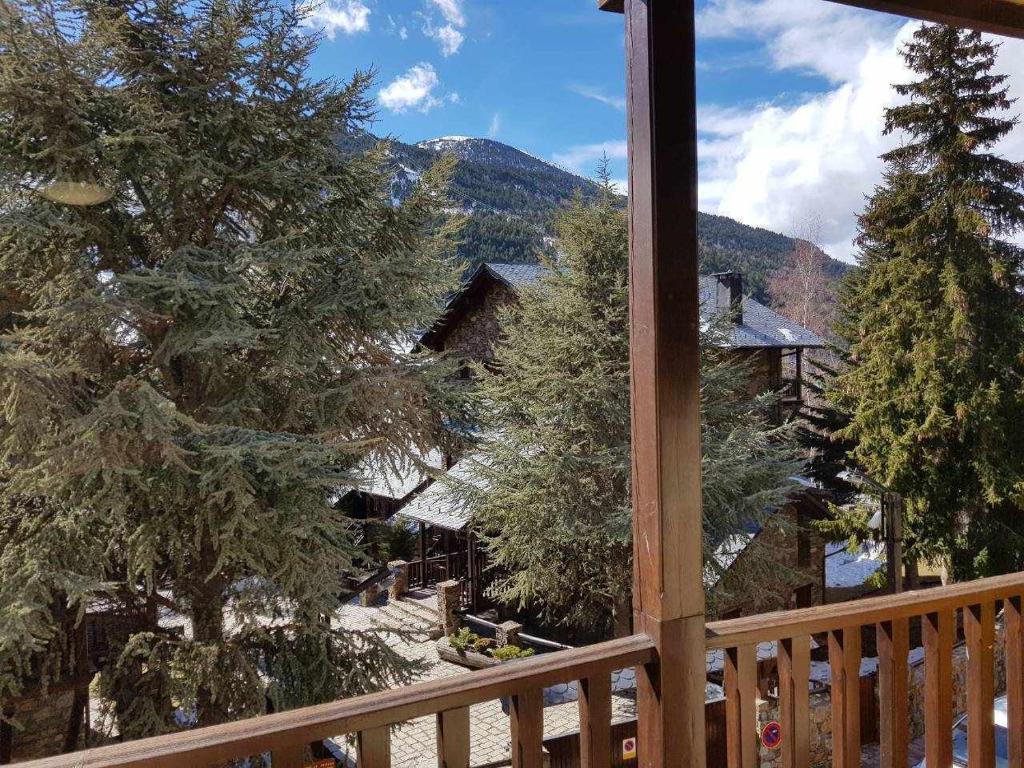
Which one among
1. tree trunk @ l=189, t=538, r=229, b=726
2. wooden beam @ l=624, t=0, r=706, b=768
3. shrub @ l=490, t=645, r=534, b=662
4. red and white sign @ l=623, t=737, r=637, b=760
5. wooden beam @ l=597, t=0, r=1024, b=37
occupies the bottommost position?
shrub @ l=490, t=645, r=534, b=662

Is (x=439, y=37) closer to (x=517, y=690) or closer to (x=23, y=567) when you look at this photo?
(x=517, y=690)

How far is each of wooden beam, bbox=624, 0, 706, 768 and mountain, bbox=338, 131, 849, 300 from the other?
581 cm

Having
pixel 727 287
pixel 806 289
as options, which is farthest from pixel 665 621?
pixel 806 289

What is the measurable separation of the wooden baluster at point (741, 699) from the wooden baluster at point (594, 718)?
0.33m

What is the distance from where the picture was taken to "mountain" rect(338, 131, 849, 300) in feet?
24.8

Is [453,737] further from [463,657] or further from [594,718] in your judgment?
[463,657]

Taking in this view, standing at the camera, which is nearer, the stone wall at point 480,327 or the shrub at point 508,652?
the shrub at point 508,652

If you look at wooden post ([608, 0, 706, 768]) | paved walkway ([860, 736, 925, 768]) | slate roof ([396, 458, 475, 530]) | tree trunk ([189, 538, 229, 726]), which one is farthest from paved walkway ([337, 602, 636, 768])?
wooden post ([608, 0, 706, 768])

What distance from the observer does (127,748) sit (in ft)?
3.16

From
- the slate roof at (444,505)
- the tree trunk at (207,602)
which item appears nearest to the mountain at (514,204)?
the slate roof at (444,505)

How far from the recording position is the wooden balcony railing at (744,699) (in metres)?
1.03

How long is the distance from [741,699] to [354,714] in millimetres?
880

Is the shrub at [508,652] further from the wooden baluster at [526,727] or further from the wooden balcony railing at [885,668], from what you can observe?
the wooden baluster at [526,727]

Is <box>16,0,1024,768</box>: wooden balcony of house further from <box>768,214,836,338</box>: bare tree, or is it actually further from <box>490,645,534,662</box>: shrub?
<box>768,214,836,338</box>: bare tree
